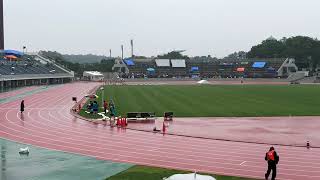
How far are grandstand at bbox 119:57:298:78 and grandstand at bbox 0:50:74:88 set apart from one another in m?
35.7

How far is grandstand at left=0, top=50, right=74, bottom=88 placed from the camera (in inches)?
3088

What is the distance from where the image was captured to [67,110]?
37.8 metres

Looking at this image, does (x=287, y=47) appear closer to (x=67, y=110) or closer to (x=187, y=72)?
(x=187, y=72)

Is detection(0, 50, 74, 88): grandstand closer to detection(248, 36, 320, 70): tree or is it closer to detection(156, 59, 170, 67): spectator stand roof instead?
detection(156, 59, 170, 67): spectator stand roof

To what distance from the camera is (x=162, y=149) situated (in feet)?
67.8

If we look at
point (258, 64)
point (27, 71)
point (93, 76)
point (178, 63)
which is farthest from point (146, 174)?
point (178, 63)

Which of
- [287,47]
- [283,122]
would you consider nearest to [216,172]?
[283,122]

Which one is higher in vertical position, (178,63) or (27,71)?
(178,63)

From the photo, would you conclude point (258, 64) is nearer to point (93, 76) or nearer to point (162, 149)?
point (93, 76)

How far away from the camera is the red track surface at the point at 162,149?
680 inches

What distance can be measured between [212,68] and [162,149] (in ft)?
418

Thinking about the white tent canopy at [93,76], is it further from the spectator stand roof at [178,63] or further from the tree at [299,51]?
the tree at [299,51]

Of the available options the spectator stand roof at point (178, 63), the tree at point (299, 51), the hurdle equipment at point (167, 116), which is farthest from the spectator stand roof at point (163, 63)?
the hurdle equipment at point (167, 116)

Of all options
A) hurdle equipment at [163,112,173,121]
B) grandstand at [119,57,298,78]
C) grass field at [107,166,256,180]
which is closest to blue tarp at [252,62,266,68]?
grandstand at [119,57,298,78]
